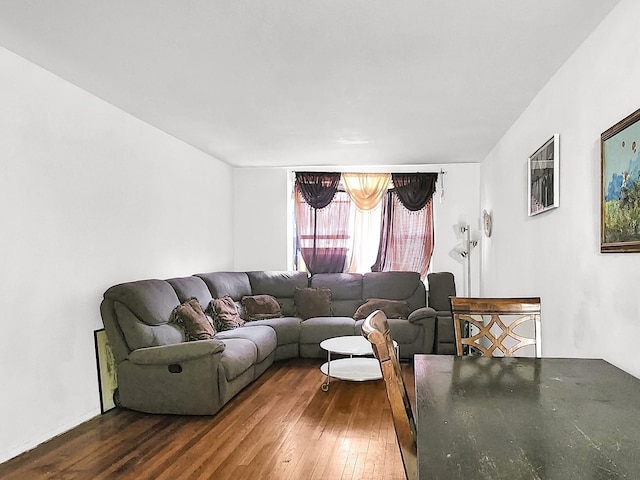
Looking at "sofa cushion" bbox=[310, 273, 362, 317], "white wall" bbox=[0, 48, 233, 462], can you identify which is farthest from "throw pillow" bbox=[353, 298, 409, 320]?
"white wall" bbox=[0, 48, 233, 462]

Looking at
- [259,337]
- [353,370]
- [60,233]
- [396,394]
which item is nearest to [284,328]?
[259,337]

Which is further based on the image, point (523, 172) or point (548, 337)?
point (523, 172)

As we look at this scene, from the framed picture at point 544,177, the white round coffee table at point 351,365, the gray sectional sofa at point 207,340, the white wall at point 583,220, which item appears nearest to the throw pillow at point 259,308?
the gray sectional sofa at point 207,340

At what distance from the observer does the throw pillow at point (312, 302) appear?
6.59 m

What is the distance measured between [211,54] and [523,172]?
2773 millimetres

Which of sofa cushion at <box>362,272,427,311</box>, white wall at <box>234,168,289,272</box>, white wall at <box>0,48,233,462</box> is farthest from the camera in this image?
white wall at <box>234,168,289,272</box>

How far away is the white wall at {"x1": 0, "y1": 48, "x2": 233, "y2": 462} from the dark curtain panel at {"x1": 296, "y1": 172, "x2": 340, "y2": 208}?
2551 millimetres

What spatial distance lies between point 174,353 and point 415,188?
14.0 feet

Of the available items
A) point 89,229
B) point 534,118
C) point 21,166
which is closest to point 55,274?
point 89,229

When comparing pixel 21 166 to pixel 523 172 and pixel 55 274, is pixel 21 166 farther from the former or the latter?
pixel 523 172

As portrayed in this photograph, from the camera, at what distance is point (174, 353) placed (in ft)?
13.4

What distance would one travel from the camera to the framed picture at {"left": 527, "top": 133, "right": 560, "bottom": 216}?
3.36 metres

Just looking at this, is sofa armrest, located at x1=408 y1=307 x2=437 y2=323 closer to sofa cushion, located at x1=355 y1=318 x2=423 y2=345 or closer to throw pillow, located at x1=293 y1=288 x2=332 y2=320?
sofa cushion, located at x1=355 y1=318 x2=423 y2=345

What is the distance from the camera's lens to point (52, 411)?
3625 mm
